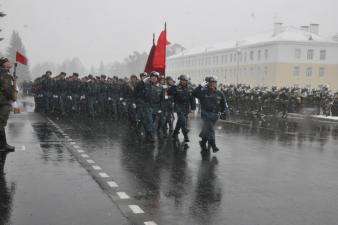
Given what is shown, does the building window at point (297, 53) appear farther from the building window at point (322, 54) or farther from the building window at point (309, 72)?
the building window at point (322, 54)

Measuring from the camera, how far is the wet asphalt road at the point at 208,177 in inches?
263

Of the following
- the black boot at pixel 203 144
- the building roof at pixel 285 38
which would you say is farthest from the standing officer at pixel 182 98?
the building roof at pixel 285 38

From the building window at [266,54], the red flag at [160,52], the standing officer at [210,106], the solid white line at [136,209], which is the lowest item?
the solid white line at [136,209]

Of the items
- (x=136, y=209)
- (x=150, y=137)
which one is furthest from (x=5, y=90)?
(x=136, y=209)

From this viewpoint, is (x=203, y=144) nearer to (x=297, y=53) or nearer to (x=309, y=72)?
(x=297, y=53)

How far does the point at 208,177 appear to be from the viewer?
9.27 m

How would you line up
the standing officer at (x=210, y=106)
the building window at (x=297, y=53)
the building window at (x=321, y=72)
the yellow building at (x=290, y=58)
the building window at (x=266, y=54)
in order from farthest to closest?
the building window at (x=321, y=72)
the building window at (x=266, y=54)
the building window at (x=297, y=53)
the yellow building at (x=290, y=58)
the standing officer at (x=210, y=106)

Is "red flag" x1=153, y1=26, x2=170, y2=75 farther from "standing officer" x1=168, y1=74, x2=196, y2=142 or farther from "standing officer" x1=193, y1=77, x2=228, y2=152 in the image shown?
"standing officer" x1=193, y1=77, x2=228, y2=152

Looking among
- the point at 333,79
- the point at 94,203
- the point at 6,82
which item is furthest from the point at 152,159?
the point at 333,79

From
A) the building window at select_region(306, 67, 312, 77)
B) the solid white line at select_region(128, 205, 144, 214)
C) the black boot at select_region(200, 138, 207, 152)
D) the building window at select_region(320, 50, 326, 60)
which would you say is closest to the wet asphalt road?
the solid white line at select_region(128, 205, 144, 214)

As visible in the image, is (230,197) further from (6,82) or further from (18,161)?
(6,82)

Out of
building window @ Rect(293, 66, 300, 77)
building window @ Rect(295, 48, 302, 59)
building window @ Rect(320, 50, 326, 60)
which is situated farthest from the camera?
building window @ Rect(320, 50, 326, 60)

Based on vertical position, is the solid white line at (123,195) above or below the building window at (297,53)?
below

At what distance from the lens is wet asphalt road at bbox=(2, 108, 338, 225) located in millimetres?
6691
